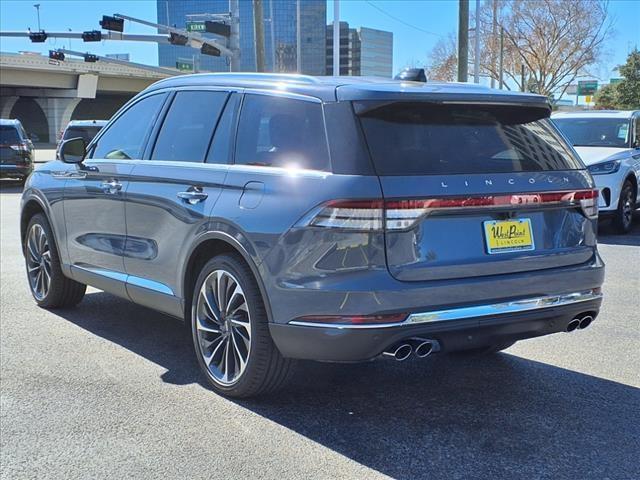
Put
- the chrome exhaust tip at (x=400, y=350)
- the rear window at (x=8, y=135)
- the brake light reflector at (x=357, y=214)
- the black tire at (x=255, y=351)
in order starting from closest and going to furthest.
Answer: the brake light reflector at (x=357, y=214) → the chrome exhaust tip at (x=400, y=350) → the black tire at (x=255, y=351) → the rear window at (x=8, y=135)

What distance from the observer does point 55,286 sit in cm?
634

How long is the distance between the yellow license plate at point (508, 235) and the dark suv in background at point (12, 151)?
735 inches

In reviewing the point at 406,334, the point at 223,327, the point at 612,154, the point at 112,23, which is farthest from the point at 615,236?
the point at 112,23

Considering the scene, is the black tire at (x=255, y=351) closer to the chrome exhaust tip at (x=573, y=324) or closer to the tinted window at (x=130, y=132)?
the tinted window at (x=130, y=132)

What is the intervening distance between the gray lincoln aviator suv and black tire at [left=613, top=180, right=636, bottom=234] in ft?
23.5

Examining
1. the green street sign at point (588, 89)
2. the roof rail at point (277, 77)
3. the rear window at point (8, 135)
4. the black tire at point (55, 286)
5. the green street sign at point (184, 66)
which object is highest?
the green street sign at point (184, 66)

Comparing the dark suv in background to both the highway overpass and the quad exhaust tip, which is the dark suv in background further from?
the highway overpass

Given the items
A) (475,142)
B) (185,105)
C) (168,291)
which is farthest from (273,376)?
(185,105)

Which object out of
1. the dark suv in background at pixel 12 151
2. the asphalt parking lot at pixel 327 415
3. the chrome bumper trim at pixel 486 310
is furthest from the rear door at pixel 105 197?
the dark suv in background at pixel 12 151

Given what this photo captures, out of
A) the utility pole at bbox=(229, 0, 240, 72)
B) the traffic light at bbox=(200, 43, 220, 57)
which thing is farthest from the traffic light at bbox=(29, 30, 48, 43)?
the utility pole at bbox=(229, 0, 240, 72)

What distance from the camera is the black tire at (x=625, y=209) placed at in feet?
35.8

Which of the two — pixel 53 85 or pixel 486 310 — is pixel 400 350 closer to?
pixel 486 310

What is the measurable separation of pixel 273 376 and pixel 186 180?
4.41 feet

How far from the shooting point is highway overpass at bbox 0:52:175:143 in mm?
62744
